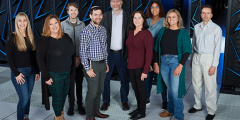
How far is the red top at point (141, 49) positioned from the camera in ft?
9.43

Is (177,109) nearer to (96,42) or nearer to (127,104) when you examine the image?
(127,104)

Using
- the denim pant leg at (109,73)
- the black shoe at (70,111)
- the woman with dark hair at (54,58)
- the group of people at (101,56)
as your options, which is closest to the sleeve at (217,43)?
the group of people at (101,56)

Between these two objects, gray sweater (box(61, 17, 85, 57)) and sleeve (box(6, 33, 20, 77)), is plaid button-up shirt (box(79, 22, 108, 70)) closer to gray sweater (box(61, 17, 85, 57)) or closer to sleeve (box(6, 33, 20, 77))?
gray sweater (box(61, 17, 85, 57))

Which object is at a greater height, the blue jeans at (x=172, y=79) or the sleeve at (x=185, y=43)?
the sleeve at (x=185, y=43)

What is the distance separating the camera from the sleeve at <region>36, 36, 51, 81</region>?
261 cm

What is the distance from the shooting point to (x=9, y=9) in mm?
6023

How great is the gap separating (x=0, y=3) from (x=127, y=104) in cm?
475

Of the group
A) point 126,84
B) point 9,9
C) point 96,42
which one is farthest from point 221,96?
point 9,9

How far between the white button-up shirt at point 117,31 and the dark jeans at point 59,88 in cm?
87

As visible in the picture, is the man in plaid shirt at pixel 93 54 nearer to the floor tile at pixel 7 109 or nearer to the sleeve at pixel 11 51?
the sleeve at pixel 11 51

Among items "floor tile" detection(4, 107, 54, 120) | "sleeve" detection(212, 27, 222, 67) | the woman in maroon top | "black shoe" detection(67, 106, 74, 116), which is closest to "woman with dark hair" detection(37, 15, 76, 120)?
"black shoe" detection(67, 106, 74, 116)

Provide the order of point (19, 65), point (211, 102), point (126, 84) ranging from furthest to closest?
1. point (126, 84)
2. point (211, 102)
3. point (19, 65)

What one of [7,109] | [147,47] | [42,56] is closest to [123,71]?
[147,47]

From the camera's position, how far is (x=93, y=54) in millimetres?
2850
